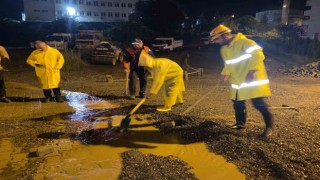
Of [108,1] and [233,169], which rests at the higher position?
[108,1]

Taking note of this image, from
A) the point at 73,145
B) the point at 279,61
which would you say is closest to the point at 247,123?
the point at 73,145

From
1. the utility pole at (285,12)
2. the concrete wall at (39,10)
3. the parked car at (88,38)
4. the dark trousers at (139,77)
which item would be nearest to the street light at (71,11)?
the concrete wall at (39,10)

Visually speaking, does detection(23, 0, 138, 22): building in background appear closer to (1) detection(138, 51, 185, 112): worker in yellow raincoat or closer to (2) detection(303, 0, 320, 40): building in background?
(2) detection(303, 0, 320, 40): building in background

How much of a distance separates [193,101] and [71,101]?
333cm

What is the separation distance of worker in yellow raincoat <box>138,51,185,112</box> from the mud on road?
37cm

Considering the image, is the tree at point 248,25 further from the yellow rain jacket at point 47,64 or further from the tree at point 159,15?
the yellow rain jacket at point 47,64

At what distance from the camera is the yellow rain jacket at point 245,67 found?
489 centimetres

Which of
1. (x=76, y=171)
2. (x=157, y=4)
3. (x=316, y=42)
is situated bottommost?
(x=76, y=171)

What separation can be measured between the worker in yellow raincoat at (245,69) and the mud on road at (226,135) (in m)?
0.58

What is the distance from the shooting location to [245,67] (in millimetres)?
5035

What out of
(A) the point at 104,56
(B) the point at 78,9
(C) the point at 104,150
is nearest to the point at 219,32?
(C) the point at 104,150

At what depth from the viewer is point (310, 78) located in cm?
1238

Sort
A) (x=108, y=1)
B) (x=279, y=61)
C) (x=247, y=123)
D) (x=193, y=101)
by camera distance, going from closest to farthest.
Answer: (x=247, y=123) → (x=193, y=101) → (x=279, y=61) → (x=108, y=1)

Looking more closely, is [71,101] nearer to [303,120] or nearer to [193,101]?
[193,101]
